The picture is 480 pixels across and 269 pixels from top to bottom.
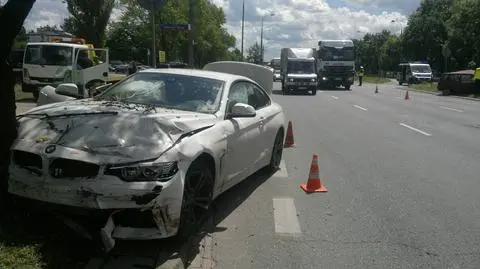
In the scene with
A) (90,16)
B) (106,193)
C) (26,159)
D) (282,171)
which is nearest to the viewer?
(106,193)

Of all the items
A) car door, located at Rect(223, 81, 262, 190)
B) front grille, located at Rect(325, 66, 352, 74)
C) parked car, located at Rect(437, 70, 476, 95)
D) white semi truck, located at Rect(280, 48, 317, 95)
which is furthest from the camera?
front grille, located at Rect(325, 66, 352, 74)

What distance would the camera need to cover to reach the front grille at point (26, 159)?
4.58 m

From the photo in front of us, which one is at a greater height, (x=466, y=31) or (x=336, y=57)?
(x=466, y=31)

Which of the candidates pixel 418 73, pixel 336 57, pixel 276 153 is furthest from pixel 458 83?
pixel 276 153

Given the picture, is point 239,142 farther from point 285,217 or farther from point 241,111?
point 285,217

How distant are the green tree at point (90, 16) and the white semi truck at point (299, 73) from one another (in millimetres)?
16950

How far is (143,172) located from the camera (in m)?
4.42

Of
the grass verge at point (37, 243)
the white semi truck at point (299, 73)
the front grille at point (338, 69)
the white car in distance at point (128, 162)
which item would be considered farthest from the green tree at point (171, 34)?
the grass verge at point (37, 243)

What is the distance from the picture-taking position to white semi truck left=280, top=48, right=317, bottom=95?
34.3 meters

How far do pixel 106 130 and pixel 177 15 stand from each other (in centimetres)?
4902

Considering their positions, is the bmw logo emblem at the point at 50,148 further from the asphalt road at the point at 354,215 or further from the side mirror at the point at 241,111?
the side mirror at the point at 241,111

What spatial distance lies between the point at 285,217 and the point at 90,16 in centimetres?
4223

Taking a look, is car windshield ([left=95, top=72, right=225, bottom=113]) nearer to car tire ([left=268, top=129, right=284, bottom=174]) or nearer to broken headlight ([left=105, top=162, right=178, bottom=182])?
broken headlight ([left=105, top=162, right=178, bottom=182])

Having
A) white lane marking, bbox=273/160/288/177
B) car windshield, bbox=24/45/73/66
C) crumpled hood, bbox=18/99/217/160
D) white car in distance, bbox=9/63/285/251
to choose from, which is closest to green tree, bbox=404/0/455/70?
car windshield, bbox=24/45/73/66
